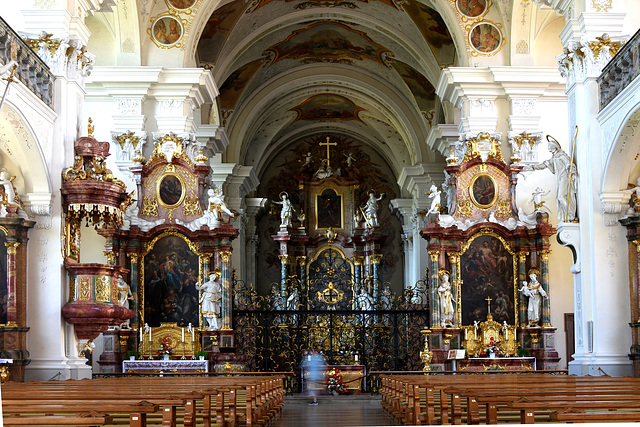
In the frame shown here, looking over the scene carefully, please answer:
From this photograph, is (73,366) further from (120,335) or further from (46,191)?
(120,335)

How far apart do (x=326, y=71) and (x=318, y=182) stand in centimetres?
676

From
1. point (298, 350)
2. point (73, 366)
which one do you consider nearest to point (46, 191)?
point (73, 366)

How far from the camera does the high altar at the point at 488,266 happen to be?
65.9 feet

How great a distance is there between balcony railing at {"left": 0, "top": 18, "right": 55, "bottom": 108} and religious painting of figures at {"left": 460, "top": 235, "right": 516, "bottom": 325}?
35.1ft

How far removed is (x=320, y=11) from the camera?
25.9m

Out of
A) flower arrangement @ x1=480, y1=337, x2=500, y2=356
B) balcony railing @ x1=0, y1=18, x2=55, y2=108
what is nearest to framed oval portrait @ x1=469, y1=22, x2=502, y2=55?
flower arrangement @ x1=480, y1=337, x2=500, y2=356

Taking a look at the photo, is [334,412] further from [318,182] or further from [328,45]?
[318,182]

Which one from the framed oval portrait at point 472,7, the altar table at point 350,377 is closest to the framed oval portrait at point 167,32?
the framed oval portrait at point 472,7

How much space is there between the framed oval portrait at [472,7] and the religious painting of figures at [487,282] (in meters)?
5.39

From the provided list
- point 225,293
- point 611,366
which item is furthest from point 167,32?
point 611,366

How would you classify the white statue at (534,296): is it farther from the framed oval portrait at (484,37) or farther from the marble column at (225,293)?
the marble column at (225,293)

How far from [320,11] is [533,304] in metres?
11.0

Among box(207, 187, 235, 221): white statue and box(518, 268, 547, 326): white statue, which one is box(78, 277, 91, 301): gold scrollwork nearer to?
box(207, 187, 235, 221): white statue

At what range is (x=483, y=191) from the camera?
827 inches
